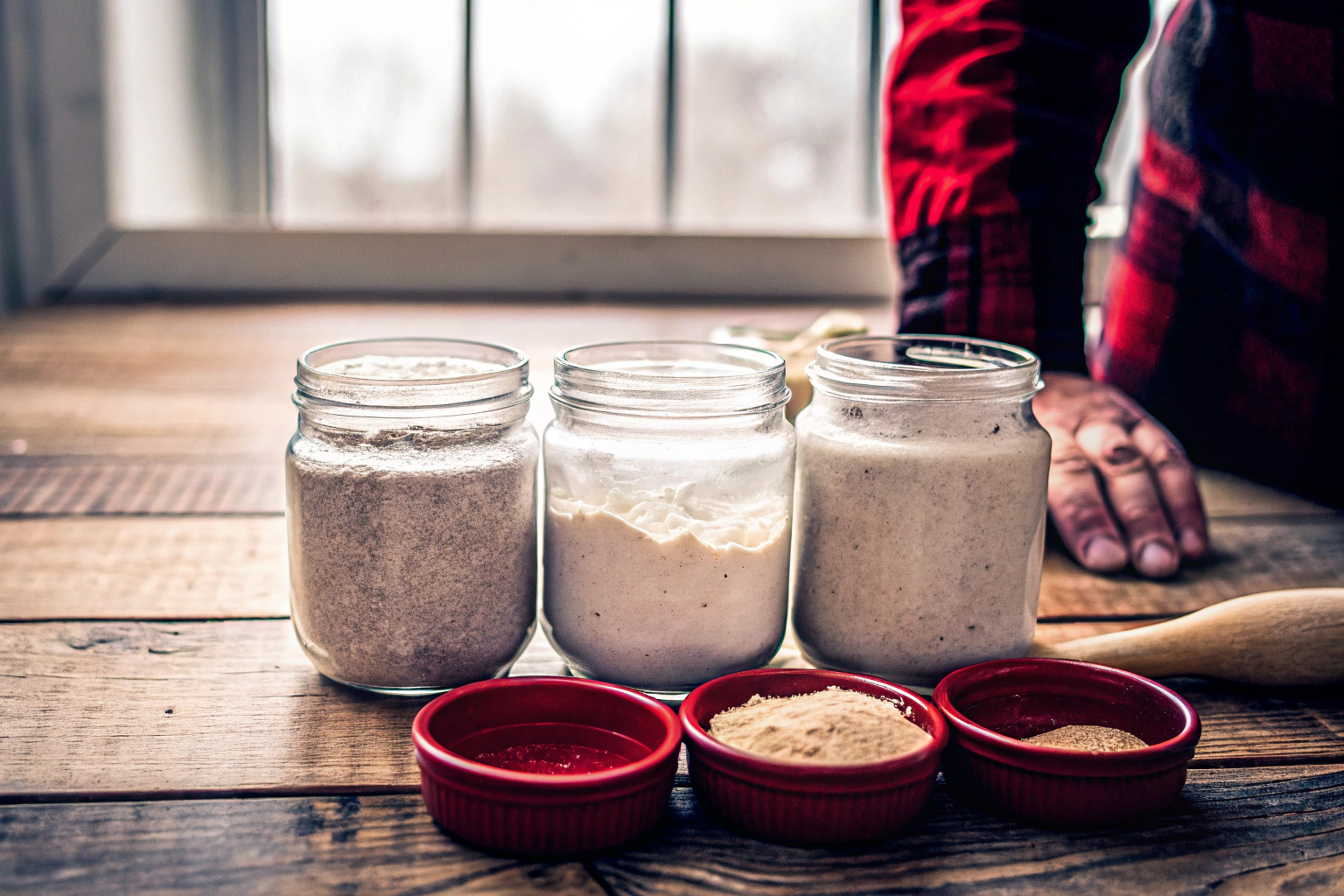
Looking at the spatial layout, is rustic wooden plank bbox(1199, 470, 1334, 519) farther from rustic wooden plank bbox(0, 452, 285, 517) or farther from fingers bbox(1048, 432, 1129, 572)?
rustic wooden plank bbox(0, 452, 285, 517)

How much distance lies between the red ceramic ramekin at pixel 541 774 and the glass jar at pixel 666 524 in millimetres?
71

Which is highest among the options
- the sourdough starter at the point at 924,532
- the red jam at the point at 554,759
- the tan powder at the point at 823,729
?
the sourdough starter at the point at 924,532

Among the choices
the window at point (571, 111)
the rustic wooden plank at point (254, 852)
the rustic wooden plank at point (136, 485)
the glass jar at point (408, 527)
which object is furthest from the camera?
the window at point (571, 111)

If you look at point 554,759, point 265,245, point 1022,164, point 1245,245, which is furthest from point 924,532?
point 265,245

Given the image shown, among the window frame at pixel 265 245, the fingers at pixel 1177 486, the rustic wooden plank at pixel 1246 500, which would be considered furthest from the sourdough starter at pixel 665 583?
the window frame at pixel 265 245

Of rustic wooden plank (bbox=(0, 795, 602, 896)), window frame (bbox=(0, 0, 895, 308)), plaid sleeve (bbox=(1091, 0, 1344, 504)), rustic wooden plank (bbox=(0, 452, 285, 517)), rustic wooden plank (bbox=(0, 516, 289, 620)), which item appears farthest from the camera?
window frame (bbox=(0, 0, 895, 308))

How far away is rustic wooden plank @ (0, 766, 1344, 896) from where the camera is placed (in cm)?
49

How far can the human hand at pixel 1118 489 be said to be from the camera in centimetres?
93

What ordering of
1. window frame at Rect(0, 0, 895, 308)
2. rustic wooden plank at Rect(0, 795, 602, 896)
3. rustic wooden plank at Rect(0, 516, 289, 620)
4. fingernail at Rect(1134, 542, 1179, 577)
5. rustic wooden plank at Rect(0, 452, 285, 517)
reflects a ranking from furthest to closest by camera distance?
window frame at Rect(0, 0, 895, 308) < rustic wooden plank at Rect(0, 452, 285, 517) < fingernail at Rect(1134, 542, 1179, 577) < rustic wooden plank at Rect(0, 516, 289, 620) < rustic wooden plank at Rect(0, 795, 602, 896)

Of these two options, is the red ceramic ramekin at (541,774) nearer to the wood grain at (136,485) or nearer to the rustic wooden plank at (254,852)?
the rustic wooden plank at (254,852)

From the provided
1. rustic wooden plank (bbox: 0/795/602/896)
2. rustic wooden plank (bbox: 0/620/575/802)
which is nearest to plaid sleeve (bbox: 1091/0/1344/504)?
rustic wooden plank (bbox: 0/620/575/802)

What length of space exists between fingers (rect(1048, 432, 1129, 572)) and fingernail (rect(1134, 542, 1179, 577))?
0.01 metres

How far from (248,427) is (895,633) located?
2.93 feet

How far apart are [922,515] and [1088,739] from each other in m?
0.15
